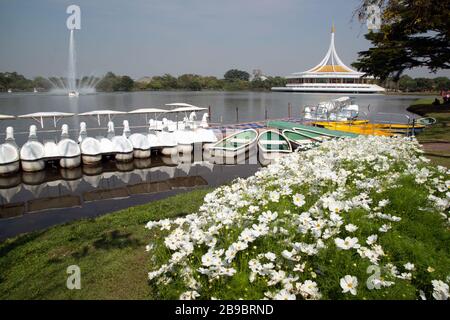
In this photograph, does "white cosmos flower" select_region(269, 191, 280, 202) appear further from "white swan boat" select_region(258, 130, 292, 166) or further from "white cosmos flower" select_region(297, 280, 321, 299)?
"white swan boat" select_region(258, 130, 292, 166)

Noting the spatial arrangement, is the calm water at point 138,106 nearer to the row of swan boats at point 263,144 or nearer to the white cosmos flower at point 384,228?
the row of swan boats at point 263,144

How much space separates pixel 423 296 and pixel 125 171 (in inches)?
660

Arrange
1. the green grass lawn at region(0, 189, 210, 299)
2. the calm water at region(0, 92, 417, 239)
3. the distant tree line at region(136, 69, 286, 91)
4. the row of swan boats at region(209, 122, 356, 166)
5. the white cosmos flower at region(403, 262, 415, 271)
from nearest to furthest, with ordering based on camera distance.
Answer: the white cosmos flower at region(403, 262, 415, 271) → the green grass lawn at region(0, 189, 210, 299) → the calm water at region(0, 92, 417, 239) → the row of swan boats at region(209, 122, 356, 166) → the distant tree line at region(136, 69, 286, 91)

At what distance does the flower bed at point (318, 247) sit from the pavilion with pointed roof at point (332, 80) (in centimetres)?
11896

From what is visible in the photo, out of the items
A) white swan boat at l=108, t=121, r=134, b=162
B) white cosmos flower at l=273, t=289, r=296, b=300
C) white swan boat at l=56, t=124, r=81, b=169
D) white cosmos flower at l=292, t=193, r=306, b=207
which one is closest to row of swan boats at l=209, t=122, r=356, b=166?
white swan boat at l=108, t=121, r=134, b=162

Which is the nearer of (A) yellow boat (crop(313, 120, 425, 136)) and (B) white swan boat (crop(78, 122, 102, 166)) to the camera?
(B) white swan boat (crop(78, 122, 102, 166))

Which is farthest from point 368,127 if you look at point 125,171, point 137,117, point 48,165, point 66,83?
point 66,83

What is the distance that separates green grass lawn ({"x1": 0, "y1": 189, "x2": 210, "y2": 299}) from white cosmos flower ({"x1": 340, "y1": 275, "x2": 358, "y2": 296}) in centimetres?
232

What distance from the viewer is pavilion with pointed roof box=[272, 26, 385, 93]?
115250mm

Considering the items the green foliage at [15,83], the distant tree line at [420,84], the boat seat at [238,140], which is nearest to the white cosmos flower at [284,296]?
the boat seat at [238,140]

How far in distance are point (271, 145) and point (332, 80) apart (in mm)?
109666

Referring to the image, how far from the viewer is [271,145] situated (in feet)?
64.0

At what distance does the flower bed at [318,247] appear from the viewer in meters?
2.98
